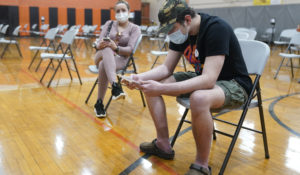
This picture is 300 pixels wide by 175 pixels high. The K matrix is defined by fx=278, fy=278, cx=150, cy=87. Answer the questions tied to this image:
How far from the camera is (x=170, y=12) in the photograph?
1598 mm

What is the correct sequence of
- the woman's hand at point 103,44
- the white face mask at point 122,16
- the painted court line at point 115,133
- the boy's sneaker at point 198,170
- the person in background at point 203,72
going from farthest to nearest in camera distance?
the white face mask at point 122,16 < the woman's hand at point 103,44 < the painted court line at point 115,133 < the boy's sneaker at point 198,170 < the person in background at point 203,72

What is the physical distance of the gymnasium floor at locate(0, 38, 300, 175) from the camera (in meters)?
1.90

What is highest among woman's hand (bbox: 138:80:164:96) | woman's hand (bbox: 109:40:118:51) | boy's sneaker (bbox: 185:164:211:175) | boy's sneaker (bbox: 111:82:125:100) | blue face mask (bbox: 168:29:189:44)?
blue face mask (bbox: 168:29:189:44)

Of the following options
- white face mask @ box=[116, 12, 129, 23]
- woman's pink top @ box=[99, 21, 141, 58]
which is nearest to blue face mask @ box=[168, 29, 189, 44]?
woman's pink top @ box=[99, 21, 141, 58]

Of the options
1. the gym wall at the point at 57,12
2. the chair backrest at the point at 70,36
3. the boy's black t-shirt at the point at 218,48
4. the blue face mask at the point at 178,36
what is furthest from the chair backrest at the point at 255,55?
the gym wall at the point at 57,12

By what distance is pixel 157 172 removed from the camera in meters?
1.82

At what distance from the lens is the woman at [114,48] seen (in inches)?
114

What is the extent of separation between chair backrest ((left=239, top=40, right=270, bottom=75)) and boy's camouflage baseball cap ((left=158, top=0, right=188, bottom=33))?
60cm

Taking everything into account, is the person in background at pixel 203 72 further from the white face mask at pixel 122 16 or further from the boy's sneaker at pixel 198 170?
the white face mask at pixel 122 16

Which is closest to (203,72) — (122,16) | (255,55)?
(255,55)

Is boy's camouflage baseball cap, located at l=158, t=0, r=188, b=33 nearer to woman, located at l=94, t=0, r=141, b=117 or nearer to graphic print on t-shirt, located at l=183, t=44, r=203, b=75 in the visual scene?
graphic print on t-shirt, located at l=183, t=44, r=203, b=75

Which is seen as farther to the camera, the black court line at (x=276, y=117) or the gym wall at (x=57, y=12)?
the gym wall at (x=57, y=12)

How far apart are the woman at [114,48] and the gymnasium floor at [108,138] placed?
0.35m

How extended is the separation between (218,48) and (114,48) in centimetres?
161
